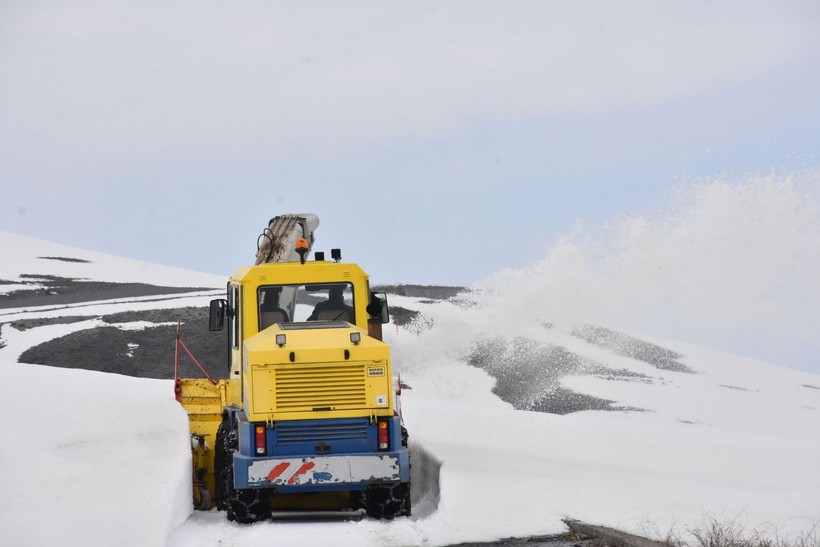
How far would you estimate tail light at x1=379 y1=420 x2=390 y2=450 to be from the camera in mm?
13773

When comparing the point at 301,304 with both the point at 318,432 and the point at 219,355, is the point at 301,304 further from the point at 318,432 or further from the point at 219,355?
the point at 219,355

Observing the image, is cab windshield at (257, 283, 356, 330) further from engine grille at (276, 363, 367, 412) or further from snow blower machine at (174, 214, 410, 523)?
engine grille at (276, 363, 367, 412)

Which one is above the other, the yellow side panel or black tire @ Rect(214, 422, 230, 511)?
the yellow side panel

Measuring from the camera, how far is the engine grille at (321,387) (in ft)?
45.0

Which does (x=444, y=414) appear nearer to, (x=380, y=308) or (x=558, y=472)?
(x=558, y=472)

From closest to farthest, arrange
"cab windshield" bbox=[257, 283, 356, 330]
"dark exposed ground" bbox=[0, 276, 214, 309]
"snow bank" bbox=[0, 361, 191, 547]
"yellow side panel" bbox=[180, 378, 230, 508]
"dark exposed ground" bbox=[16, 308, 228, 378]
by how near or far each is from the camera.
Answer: "snow bank" bbox=[0, 361, 191, 547] < "cab windshield" bbox=[257, 283, 356, 330] < "yellow side panel" bbox=[180, 378, 230, 508] < "dark exposed ground" bbox=[16, 308, 228, 378] < "dark exposed ground" bbox=[0, 276, 214, 309]

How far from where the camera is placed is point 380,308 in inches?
585

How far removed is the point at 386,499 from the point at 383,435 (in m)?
0.80

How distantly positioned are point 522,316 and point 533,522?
23613mm

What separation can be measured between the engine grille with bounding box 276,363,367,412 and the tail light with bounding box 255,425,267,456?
1.07 ft

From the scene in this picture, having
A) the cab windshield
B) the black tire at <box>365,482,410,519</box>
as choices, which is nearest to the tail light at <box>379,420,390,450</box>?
the black tire at <box>365,482,410,519</box>

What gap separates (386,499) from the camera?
13.8 meters

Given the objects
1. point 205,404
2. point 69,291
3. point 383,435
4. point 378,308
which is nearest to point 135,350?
point 205,404

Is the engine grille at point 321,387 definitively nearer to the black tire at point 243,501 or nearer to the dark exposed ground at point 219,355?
the black tire at point 243,501
